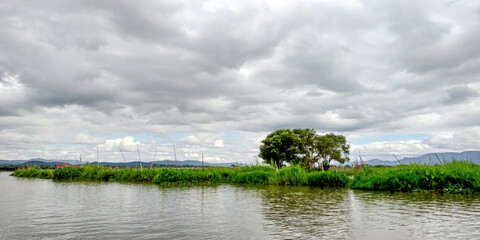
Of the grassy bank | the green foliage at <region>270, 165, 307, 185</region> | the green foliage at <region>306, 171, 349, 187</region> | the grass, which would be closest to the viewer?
the grass

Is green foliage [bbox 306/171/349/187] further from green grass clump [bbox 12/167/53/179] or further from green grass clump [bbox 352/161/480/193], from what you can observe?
green grass clump [bbox 12/167/53/179]

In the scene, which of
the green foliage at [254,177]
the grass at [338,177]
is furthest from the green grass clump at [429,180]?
the green foliage at [254,177]

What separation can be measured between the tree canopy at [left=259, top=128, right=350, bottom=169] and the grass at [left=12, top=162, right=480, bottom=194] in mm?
35363

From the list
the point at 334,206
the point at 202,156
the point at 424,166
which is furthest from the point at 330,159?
the point at 334,206

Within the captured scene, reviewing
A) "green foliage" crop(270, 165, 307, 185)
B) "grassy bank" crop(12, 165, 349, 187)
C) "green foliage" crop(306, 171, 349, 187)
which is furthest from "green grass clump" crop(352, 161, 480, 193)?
"green foliage" crop(270, 165, 307, 185)

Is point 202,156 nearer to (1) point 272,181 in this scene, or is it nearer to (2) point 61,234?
(1) point 272,181

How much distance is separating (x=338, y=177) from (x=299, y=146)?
46506 millimetres

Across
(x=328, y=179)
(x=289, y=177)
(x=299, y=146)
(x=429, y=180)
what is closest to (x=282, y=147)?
(x=299, y=146)

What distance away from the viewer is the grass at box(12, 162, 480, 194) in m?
17.0

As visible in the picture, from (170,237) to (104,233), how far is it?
6.36 feet

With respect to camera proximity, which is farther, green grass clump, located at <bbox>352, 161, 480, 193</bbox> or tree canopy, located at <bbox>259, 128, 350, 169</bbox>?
tree canopy, located at <bbox>259, 128, 350, 169</bbox>

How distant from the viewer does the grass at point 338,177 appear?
17.0 m

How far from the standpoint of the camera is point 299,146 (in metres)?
67.9

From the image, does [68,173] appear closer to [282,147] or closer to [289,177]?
[289,177]
